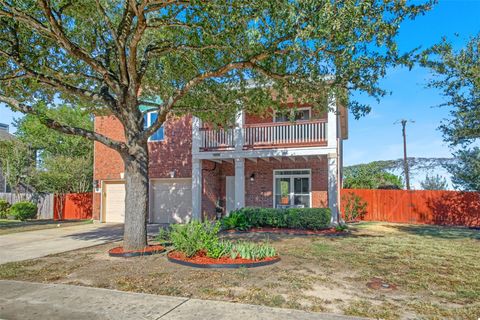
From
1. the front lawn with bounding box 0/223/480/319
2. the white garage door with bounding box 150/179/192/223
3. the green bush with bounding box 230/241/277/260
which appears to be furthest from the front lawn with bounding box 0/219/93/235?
the green bush with bounding box 230/241/277/260

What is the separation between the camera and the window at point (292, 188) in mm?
16547

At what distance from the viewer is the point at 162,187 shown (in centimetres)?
1830

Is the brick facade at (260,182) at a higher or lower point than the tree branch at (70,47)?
lower

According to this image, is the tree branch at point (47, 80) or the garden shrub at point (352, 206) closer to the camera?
the tree branch at point (47, 80)

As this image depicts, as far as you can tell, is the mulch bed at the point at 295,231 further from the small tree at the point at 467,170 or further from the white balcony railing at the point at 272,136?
the small tree at the point at 467,170

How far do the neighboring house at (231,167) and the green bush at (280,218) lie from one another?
53.5 inches

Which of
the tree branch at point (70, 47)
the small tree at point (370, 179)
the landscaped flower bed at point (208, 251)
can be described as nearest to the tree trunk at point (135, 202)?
the landscaped flower bed at point (208, 251)

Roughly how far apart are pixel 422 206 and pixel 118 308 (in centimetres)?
1803

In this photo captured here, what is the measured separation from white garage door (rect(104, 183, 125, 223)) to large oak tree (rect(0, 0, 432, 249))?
25.7 feet

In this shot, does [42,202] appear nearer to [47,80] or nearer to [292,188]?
[292,188]

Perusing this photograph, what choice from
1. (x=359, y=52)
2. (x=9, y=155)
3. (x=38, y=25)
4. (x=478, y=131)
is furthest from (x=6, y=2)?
(x=9, y=155)

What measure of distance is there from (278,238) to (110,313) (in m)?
7.54

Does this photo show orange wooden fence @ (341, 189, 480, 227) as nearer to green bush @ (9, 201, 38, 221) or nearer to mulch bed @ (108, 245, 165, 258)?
mulch bed @ (108, 245, 165, 258)

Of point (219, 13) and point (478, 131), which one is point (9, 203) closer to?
point (219, 13)
